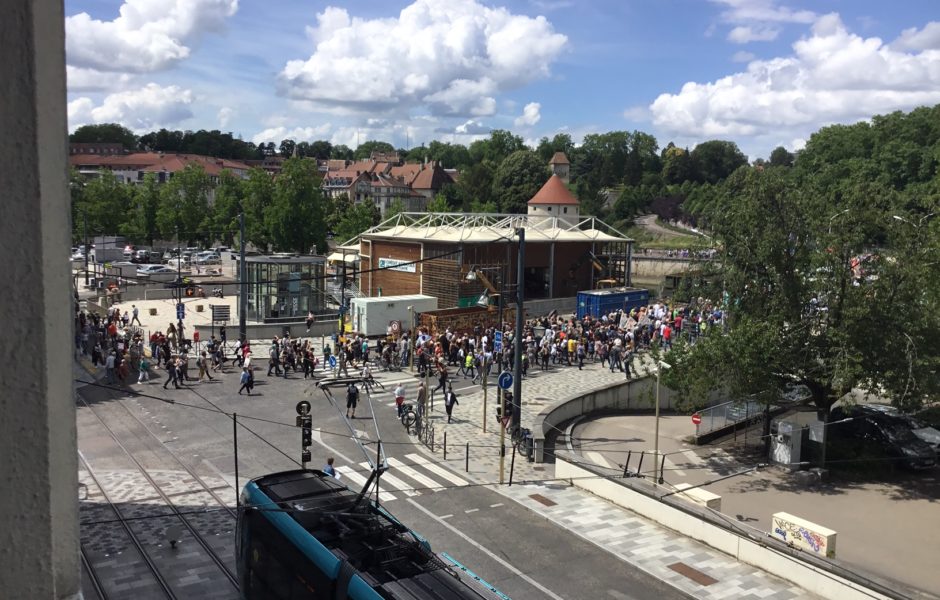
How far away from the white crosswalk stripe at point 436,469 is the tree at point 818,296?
7212 millimetres

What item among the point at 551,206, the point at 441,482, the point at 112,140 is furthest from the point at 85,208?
the point at 112,140

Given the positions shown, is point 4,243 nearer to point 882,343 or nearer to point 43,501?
point 43,501

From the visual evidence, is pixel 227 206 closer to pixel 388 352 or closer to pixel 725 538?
pixel 388 352

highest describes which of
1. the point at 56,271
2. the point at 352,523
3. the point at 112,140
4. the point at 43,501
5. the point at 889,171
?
the point at 112,140

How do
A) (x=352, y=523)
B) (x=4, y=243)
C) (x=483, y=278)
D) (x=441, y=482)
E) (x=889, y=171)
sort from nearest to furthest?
Result: (x=4, y=243), (x=352, y=523), (x=441, y=482), (x=483, y=278), (x=889, y=171)

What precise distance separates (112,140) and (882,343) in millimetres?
194050

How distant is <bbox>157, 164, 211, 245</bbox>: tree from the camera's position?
8612cm

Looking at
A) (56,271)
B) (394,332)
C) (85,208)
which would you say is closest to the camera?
(56,271)

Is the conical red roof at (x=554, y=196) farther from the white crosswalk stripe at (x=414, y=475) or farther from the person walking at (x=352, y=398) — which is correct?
the white crosswalk stripe at (x=414, y=475)

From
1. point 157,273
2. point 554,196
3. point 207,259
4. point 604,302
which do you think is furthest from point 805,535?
point 207,259

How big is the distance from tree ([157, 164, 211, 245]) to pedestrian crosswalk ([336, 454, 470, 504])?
71.1 metres

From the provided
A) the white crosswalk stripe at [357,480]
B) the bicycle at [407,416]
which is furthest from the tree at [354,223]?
the white crosswalk stripe at [357,480]

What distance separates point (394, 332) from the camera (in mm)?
36250

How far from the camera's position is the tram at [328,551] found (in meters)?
9.20
